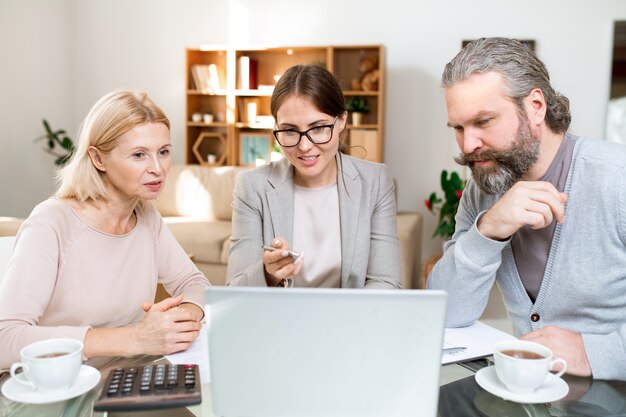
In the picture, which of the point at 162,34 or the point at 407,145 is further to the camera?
the point at 162,34

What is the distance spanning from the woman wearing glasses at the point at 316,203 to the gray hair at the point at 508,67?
42cm

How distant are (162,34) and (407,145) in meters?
2.40

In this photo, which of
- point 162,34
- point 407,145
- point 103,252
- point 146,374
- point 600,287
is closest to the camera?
point 146,374

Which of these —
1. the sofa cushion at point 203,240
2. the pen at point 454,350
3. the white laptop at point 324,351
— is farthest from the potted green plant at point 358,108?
the white laptop at point 324,351

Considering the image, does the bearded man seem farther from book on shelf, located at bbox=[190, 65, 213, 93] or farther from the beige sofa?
book on shelf, located at bbox=[190, 65, 213, 93]

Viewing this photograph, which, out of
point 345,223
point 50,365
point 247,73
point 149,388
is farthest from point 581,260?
point 247,73

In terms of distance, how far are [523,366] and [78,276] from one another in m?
1.04

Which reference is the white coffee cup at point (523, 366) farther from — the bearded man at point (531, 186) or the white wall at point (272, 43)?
the white wall at point (272, 43)

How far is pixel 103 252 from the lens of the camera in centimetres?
153

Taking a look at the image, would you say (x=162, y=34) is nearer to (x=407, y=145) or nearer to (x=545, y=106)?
(x=407, y=145)

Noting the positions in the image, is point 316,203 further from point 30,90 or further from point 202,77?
point 30,90

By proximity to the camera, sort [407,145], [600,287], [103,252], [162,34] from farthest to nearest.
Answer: [162,34], [407,145], [103,252], [600,287]

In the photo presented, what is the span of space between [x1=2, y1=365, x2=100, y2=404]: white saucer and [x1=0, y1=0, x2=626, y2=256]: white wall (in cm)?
431

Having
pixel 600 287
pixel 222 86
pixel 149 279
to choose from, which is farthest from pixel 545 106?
pixel 222 86
